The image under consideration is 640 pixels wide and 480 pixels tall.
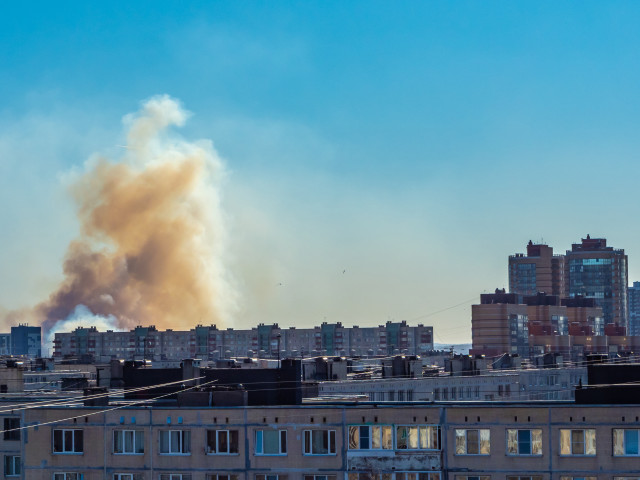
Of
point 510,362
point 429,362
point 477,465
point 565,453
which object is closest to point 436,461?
point 477,465

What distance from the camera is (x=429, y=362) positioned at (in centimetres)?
17588

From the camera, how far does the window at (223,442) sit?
55031 mm

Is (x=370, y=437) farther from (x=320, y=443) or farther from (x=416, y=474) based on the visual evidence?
(x=416, y=474)

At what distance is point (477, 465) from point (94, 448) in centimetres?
1801

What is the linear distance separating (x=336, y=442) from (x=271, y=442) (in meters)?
3.01

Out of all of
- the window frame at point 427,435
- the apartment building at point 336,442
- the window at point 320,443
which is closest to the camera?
the apartment building at point 336,442

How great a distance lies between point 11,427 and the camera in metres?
66.9

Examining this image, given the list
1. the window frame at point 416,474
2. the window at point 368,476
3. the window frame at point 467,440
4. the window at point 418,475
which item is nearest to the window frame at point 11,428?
the window at point 368,476

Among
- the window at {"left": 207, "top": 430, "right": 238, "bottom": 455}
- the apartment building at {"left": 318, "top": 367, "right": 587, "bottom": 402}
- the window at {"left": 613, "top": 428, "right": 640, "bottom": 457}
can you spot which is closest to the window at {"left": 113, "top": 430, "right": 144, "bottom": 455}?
the window at {"left": 207, "top": 430, "right": 238, "bottom": 455}

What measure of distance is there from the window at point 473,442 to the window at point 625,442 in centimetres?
546

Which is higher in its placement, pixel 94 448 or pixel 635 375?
pixel 635 375

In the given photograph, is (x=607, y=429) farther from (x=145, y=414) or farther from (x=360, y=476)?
(x=145, y=414)

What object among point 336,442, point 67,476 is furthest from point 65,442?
point 336,442

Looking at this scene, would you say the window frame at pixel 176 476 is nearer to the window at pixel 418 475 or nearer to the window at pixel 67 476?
the window at pixel 67 476
